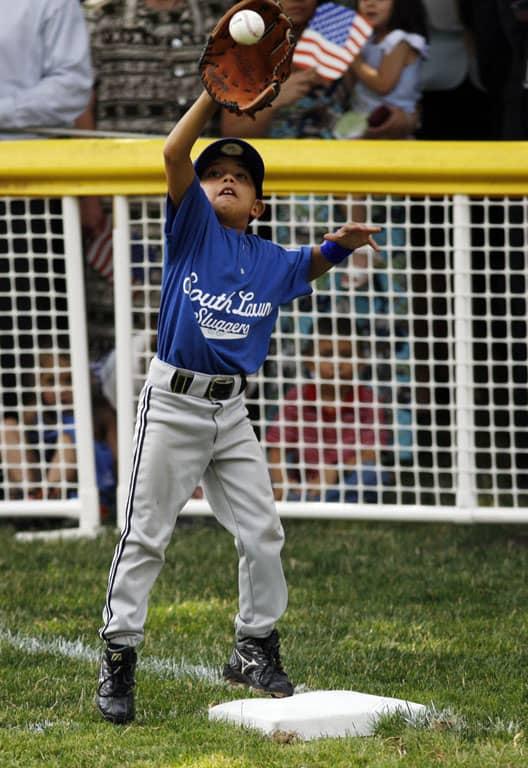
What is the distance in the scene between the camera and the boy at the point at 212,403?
15.0 feet

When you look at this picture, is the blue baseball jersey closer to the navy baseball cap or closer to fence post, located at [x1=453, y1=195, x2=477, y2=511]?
the navy baseball cap

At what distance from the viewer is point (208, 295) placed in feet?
15.3

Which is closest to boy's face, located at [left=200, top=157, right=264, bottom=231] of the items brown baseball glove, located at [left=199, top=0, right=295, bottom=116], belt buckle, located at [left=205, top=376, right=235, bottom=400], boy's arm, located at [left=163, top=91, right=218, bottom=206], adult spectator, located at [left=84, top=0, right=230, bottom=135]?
boy's arm, located at [left=163, top=91, right=218, bottom=206]

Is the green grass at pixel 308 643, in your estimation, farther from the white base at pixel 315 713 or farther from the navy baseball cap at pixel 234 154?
the navy baseball cap at pixel 234 154

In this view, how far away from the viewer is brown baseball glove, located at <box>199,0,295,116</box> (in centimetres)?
437

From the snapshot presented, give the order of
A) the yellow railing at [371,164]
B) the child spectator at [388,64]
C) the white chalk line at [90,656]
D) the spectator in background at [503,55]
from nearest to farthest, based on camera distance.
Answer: the white chalk line at [90,656]
the yellow railing at [371,164]
the spectator in background at [503,55]
the child spectator at [388,64]

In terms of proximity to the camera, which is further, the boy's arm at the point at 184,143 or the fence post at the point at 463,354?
the fence post at the point at 463,354

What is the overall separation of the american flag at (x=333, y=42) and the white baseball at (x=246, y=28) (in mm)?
3045

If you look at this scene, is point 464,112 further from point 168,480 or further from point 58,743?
point 58,743

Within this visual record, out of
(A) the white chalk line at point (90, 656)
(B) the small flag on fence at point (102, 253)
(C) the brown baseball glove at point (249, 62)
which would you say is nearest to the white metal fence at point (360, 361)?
(B) the small flag on fence at point (102, 253)

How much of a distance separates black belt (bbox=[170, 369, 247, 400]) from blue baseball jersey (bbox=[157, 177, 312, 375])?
0.02 metres

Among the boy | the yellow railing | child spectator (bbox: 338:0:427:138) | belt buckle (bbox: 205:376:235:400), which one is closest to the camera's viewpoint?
the boy

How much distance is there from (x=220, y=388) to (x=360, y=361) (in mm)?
2084

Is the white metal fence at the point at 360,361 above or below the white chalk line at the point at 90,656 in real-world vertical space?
above
